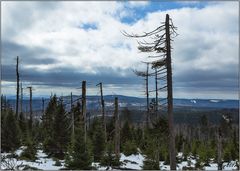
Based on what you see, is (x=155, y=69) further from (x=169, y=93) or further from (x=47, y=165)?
(x=47, y=165)

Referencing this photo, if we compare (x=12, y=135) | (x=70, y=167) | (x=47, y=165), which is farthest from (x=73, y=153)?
(x=12, y=135)

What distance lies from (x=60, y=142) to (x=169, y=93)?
43.1 ft

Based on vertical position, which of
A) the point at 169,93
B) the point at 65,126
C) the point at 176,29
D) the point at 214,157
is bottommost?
the point at 214,157

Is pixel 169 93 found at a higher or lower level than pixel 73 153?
higher

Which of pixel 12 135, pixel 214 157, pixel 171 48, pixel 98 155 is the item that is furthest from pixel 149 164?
pixel 214 157

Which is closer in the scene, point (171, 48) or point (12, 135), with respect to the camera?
point (171, 48)

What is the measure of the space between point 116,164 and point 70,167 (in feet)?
16.4

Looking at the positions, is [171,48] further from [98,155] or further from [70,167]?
[98,155]

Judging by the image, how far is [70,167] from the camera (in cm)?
1992

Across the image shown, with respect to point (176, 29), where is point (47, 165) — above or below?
below

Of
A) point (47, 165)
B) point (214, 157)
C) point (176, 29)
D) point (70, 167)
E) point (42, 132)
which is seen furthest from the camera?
point (214, 157)

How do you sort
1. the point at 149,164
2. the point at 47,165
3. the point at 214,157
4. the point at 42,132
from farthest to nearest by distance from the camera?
the point at 214,157 < the point at 42,132 < the point at 47,165 < the point at 149,164

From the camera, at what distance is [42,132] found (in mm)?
34875

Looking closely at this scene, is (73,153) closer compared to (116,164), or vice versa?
(73,153)
